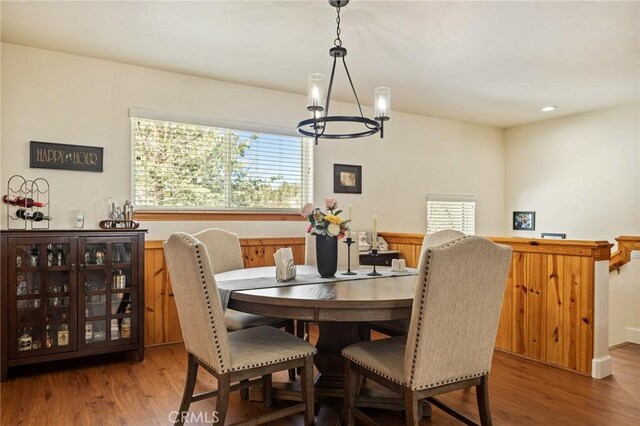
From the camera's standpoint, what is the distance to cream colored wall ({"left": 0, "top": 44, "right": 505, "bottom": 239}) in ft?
10.7

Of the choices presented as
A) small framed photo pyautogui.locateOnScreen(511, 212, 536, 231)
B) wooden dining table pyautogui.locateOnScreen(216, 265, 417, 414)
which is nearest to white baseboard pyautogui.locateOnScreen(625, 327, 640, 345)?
small framed photo pyautogui.locateOnScreen(511, 212, 536, 231)

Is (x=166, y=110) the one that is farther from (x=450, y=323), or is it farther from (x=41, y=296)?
(x=450, y=323)

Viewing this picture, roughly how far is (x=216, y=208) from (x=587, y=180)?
4348 millimetres

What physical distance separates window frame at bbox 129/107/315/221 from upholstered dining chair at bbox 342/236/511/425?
2.52 m

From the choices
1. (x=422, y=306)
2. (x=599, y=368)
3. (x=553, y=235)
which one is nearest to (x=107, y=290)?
(x=422, y=306)

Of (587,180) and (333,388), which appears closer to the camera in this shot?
(333,388)

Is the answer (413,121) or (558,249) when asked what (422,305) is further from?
(413,121)

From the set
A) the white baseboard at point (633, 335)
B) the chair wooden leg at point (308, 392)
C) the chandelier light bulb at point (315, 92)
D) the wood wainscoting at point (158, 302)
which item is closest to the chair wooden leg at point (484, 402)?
the chair wooden leg at point (308, 392)

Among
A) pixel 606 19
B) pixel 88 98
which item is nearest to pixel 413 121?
pixel 606 19

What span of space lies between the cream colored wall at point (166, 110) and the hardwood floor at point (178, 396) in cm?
115

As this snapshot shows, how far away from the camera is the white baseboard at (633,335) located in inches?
161

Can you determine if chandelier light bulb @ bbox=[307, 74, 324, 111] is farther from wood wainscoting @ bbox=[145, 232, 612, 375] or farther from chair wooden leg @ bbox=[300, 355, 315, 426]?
wood wainscoting @ bbox=[145, 232, 612, 375]

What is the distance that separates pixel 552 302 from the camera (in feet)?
10.4

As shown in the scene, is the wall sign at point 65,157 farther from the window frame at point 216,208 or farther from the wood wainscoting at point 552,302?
the wood wainscoting at point 552,302
